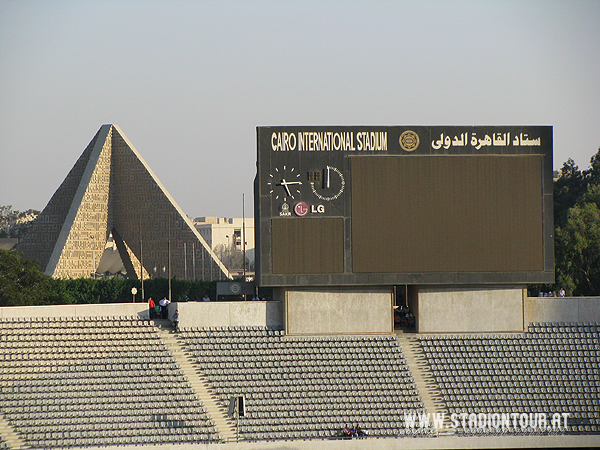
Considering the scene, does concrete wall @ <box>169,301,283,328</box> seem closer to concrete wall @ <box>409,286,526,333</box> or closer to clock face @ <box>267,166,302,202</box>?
clock face @ <box>267,166,302,202</box>

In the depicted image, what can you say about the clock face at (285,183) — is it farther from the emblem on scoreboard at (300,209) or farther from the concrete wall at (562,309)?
the concrete wall at (562,309)

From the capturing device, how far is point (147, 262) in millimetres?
60156

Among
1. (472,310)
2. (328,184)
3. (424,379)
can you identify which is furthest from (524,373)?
(328,184)

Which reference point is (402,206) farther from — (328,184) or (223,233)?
(223,233)

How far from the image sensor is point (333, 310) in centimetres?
2669

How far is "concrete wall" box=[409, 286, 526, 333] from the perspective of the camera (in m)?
27.0

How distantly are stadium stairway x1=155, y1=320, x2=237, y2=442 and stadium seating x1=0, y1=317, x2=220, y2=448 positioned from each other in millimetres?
233

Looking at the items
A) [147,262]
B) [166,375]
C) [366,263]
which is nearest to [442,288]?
[366,263]

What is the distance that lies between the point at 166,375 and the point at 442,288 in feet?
29.4

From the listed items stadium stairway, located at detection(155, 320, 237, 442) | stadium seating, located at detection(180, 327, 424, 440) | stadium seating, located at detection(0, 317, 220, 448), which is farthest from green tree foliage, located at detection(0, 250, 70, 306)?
stadium seating, located at detection(180, 327, 424, 440)

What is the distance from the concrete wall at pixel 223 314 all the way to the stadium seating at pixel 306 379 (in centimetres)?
26

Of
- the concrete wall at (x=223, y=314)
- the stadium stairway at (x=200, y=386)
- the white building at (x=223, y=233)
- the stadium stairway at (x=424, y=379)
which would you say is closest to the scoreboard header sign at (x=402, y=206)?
the concrete wall at (x=223, y=314)

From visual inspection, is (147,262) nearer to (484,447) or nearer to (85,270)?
(85,270)

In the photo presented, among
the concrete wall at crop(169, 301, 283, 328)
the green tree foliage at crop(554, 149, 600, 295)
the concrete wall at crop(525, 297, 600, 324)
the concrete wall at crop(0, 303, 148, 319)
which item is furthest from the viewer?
the green tree foliage at crop(554, 149, 600, 295)
